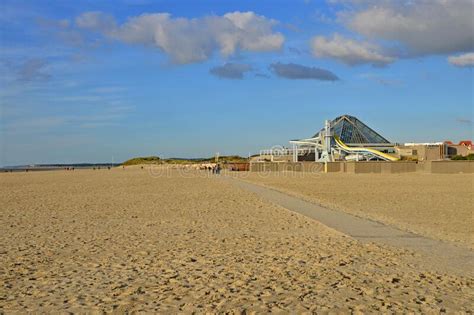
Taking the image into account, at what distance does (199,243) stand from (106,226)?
3608mm

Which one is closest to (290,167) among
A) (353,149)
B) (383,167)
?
(383,167)

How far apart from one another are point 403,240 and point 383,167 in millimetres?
41747

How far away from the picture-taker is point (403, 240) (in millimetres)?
9922

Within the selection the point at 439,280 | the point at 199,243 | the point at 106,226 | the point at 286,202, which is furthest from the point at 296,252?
the point at 286,202

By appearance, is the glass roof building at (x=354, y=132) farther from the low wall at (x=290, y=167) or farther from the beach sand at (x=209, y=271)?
the beach sand at (x=209, y=271)

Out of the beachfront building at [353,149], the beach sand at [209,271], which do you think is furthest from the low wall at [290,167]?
the beach sand at [209,271]

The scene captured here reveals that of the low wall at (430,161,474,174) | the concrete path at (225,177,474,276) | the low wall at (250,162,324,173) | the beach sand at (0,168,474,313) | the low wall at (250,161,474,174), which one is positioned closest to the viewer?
the beach sand at (0,168,474,313)

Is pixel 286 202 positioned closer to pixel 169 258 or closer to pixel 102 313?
pixel 169 258

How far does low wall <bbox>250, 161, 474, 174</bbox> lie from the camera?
149ft

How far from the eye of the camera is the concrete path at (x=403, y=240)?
25.3 ft

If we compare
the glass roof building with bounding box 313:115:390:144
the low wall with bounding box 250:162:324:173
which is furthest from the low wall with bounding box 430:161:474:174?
the glass roof building with bounding box 313:115:390:144

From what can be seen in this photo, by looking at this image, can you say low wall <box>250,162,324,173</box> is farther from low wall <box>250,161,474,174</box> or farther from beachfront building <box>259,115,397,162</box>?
beachfront building <box>259,115,397,162</box>

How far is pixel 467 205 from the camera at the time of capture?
1709cm

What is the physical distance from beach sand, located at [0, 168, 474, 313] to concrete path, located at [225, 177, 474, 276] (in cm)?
42
